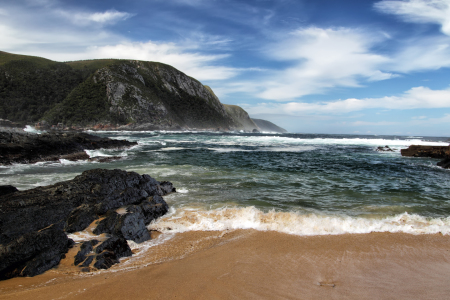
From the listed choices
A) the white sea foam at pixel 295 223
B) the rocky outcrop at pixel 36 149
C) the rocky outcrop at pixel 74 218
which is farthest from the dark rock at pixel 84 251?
the rocky outcrop at pixel 36 149

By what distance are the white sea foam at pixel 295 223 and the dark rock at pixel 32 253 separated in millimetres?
1919

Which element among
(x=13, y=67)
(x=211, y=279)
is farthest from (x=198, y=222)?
(x=13, y=67)

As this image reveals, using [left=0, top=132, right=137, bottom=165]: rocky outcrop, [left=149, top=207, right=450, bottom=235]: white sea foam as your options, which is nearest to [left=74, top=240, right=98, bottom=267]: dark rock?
[left=149, top=207, right=450, bottom=235]: white sea foam

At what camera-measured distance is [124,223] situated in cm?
464

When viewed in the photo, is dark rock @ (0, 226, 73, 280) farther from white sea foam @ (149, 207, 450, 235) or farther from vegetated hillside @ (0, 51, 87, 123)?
vegetated hillside @ (0, 51, 87, 123)

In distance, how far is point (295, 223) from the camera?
543 cm

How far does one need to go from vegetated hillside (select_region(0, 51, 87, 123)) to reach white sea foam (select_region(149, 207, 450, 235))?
322ft

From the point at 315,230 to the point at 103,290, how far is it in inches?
168

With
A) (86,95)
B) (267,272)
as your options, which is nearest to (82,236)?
(267,272)

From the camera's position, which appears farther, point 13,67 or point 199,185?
point 13,67

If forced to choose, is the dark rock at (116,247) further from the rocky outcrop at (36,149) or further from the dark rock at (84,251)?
the rocky outcrop at (36,149)

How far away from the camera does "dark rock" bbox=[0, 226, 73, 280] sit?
3.37 metres

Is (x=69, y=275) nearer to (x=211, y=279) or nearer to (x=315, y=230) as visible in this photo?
(x=211, y=279)

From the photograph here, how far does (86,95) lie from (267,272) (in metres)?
104
